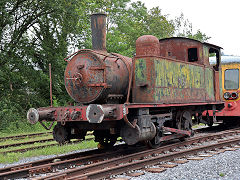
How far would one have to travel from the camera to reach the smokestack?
292 inches

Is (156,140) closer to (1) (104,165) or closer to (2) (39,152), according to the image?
(1) (104,165)

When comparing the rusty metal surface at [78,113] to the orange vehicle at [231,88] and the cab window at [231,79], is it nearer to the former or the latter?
the orange vehicle at [231,88]

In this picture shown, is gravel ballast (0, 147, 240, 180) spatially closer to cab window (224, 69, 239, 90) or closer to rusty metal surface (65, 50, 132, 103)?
rusty metal surface (65, 50, 132, 103)

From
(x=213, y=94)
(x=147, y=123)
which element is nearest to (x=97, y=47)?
(x=147, y=123)

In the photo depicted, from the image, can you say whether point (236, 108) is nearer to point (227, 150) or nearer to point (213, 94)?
point (213, 94)

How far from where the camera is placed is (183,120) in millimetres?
9273

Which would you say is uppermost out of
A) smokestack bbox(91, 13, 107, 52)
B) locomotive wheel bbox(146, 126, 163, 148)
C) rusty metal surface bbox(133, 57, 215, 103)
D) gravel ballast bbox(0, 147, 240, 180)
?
smokestack bbox(91, 13, 107, 52)

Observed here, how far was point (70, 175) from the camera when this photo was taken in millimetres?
5293

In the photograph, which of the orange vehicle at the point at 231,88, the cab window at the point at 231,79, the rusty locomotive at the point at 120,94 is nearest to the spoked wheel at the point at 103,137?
the rusty locomotive at the point at 120,94

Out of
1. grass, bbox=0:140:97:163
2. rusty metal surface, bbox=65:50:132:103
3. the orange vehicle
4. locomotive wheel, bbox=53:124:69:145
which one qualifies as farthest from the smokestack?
the orange vehicle

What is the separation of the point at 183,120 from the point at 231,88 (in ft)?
15.1

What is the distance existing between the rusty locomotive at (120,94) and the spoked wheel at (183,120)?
0.10 ft

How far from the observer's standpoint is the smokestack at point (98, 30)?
7.41 meters

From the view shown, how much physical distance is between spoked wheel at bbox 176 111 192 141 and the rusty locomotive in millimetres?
30
